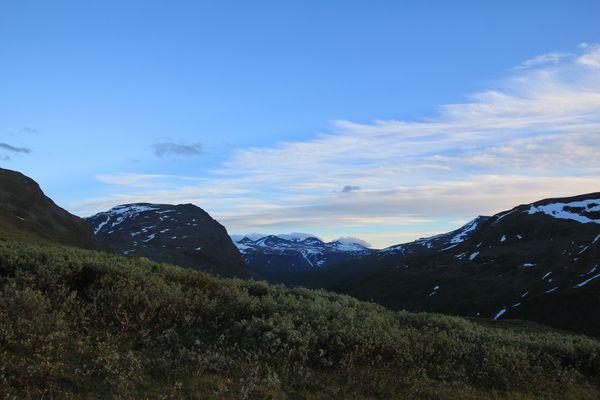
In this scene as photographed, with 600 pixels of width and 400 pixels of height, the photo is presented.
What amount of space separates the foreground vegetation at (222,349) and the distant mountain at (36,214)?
348 ft

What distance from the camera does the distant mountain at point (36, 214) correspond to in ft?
382

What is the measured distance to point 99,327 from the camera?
1243 centimetres

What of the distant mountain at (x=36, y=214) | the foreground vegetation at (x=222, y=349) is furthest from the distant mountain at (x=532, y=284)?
the foreground vegetation at (x=222, y=349)

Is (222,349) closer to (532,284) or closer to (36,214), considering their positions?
(36,214)

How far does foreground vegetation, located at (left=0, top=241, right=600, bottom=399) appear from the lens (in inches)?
380

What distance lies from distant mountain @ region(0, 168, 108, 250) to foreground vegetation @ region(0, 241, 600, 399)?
106 m

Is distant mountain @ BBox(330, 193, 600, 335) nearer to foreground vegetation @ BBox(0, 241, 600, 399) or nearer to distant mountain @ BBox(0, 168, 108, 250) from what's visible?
distant mountain @ BBox(0, 168, 108, 250)

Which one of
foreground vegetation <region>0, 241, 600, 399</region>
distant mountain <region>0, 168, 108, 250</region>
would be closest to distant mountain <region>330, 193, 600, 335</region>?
distant mountain <region>0, 168, 108, 250</region>

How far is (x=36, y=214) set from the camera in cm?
13112

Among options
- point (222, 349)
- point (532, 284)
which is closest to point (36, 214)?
point (222, 349)

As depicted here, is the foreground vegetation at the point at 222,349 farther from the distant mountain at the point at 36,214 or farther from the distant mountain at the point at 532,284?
the distant mountain at the point at 36,214

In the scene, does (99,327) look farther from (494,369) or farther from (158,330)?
(494,369)

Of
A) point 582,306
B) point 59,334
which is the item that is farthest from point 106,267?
point 582,306

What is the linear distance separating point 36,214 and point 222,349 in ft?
454
